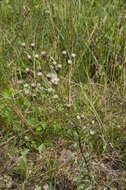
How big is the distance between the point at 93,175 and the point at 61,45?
967mm

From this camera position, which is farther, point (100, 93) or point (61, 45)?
point (61, 45)

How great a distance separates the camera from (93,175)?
110 centimetres

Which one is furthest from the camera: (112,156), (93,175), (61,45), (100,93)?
(61,45)

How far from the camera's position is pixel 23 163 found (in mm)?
1145

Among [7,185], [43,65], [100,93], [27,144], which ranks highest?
[43,65]

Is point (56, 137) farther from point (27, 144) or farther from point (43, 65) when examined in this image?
point (43, 65)

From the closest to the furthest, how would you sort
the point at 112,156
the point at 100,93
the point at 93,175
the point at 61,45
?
the point at 93,175 → the point at 112,156 → the point at 100,93 → the point at 61,45

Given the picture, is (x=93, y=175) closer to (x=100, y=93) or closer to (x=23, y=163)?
(x=23, y=163)

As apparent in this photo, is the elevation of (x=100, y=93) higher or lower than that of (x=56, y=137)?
higher

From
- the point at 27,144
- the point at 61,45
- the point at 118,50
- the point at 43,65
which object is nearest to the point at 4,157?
the point at 27,144

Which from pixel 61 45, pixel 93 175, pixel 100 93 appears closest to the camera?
pixel 93 175

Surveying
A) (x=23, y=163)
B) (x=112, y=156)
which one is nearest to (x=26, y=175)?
(x=23, y=163)

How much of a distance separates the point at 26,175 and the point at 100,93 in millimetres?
672

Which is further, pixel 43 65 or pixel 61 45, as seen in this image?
pixel 61 45
